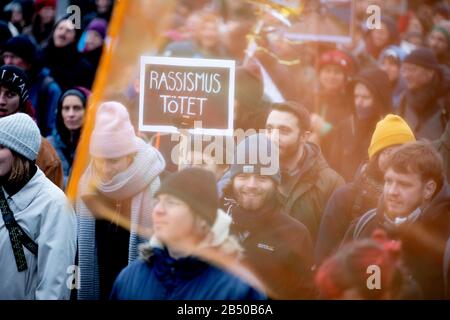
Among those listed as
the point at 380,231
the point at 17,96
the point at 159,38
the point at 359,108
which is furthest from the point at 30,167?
the point at 159,38

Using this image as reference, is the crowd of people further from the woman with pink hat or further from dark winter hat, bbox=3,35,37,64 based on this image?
dark winter hat, bbox=3,35,37,64

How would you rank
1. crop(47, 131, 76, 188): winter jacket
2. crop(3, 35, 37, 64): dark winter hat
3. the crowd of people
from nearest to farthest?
the crowd of people → crop(47, 131, 76, 188): winter jacket → crop(3, 35, 37, 64): dark winter hat

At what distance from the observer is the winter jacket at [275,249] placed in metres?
5.64

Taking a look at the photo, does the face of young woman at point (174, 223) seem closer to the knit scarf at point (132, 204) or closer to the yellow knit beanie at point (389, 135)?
the knit scarf at point (132, 204)

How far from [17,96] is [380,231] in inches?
93.0

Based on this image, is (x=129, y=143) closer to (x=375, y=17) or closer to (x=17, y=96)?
(x=17, y=96)

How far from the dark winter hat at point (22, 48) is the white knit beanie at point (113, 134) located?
134cm

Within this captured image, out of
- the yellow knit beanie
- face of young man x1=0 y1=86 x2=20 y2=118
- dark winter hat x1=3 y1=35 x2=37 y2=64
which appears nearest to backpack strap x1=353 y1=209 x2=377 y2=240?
the yellow knit beanie

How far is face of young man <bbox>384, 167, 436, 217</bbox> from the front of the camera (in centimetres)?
566

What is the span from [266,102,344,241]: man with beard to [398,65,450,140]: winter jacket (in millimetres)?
1105

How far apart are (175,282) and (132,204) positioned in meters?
0.71

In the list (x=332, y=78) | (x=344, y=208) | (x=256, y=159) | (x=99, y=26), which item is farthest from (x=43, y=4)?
(x=344, y=208)

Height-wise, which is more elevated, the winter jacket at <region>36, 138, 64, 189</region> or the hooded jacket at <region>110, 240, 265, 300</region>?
the winter jacket at <region>36, 138, 64, 189</region>

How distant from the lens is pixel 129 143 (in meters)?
5.79
